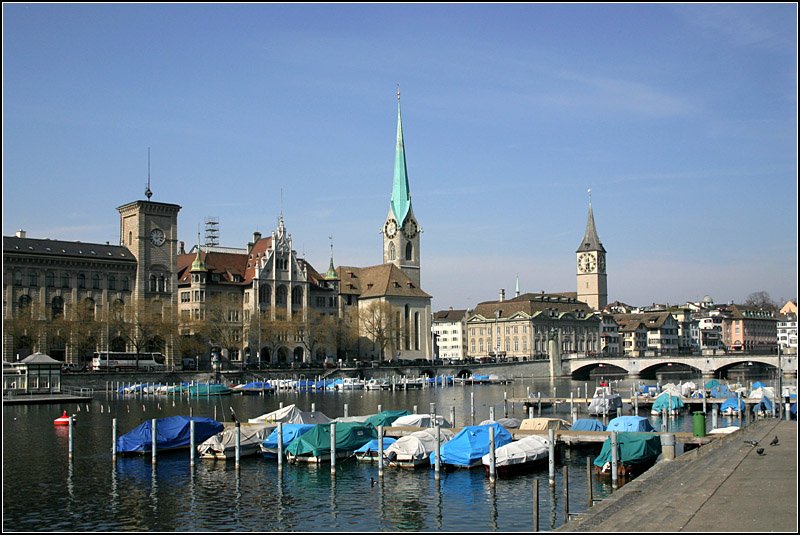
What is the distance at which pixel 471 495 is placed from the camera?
1551 inches

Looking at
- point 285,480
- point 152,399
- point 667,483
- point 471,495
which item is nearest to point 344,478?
point 285,480

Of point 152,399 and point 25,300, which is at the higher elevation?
point 25,300

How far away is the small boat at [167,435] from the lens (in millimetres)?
51844

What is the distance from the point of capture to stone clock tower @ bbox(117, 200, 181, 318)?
451 feet

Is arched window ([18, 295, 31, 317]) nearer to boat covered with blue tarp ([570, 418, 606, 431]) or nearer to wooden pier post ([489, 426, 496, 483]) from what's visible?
boat covered with blue tarp ([570, 418, 606, 431])

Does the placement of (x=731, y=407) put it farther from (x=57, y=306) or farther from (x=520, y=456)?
(x=57, y=306)

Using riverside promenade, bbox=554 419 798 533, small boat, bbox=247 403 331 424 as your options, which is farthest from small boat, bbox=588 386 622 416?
riverside promenade, bbox=554 419 798 533

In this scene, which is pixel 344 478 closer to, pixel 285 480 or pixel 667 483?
pixel 285 480

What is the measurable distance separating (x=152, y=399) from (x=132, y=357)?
23401 mm

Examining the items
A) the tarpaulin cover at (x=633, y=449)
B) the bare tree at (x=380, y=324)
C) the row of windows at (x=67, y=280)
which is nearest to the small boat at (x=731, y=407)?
Result: the tarpaulin cover at (x=633, y=449)

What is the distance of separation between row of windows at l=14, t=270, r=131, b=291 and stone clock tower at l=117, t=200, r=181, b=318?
1.78 meters

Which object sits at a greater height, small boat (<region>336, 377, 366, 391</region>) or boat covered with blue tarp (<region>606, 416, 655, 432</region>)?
boat covered with blue tarp (<region>606, 416, 655, 432</region>)

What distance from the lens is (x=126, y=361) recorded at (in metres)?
128

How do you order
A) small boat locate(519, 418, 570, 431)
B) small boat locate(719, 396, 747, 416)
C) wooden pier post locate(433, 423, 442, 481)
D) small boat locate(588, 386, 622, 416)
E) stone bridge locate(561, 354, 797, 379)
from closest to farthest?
wooden pier post locate(433, 423, 442, 481)
small boat locate(519, 418, 570, 431)
small boat locate(588, 386, 622, 416)
small boat locate(719, 396, 747, 416)
stone bridge locate(561, 354, 797, 379)
